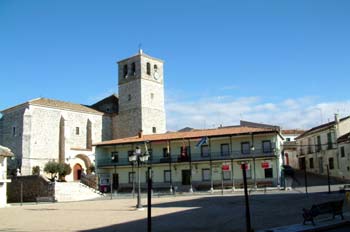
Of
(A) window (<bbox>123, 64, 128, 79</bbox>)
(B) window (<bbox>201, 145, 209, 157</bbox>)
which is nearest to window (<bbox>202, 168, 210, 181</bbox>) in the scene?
(B) window (<bbox>201, 145, 209, 157</bbox>)

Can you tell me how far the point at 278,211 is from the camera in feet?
54.1

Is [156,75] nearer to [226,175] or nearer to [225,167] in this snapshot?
[226,175]

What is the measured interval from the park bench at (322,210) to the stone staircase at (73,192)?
26226 millimetres

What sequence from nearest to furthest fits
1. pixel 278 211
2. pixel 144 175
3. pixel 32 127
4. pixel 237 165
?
pixel 278 211 < pixel 237 165 < pixel 144 175 < pixel 32 127

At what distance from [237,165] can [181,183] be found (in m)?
5.74

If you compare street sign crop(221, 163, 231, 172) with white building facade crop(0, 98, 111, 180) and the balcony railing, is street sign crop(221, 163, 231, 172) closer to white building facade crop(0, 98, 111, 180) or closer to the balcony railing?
the balcony railing

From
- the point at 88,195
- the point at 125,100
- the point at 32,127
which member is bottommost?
the point at 88,195

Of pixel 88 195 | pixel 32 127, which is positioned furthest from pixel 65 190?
pixel 32 127

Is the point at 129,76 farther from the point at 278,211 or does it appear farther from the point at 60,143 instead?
the point at 278,211

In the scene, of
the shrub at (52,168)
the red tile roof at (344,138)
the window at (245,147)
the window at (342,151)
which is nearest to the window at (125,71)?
the shrub at (52,168)

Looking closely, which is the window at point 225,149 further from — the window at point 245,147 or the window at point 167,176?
the window at point 167,176

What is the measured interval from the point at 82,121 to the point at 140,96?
8129 millimetres

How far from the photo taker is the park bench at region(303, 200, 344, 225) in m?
12.1

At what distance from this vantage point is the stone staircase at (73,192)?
116 feet
